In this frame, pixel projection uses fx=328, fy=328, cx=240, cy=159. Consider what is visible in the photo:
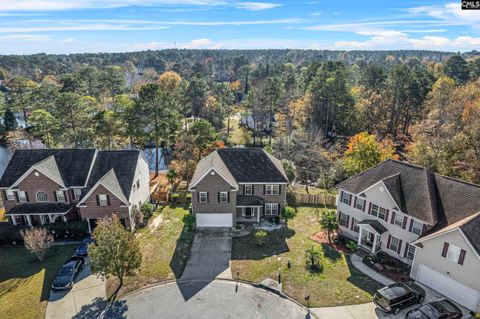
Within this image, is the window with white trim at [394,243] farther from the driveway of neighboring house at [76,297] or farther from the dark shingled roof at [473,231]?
the driveway of neighboring house at [76,297]

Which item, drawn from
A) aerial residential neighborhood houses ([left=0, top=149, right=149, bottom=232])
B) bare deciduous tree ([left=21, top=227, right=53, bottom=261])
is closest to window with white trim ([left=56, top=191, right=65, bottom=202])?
aerial residential neighborhood houses ([left=0, top=149, right=149, bottom=232])

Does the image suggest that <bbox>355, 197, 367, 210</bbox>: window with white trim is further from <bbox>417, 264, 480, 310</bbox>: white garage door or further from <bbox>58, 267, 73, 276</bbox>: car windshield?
<bbox>58, 267, 73, 276</bbox>: car windshield

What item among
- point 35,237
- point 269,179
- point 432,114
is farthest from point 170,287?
point 432,114

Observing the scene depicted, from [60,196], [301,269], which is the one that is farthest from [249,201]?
[60,196]

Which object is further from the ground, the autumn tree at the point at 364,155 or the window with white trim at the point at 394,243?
the autumn tree at the point at 364,155

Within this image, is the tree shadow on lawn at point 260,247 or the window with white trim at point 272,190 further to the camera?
the window with white trim at point 272,190

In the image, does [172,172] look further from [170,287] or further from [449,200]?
[449,200]

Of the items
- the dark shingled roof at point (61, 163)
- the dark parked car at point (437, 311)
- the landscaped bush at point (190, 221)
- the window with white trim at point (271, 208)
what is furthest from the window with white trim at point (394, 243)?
the dark shingled roof at point (61, 163)
